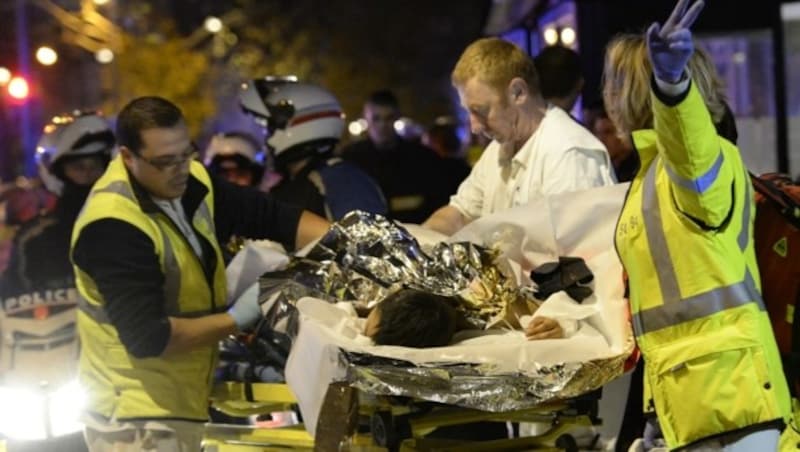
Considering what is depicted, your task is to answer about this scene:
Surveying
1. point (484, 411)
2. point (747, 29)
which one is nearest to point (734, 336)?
point (484, 411)

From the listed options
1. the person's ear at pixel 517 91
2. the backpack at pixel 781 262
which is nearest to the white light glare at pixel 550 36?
the person's ear at pixel 517 91

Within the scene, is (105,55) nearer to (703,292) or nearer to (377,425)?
(377,425)

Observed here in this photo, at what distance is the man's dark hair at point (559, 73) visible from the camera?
23.4 ft

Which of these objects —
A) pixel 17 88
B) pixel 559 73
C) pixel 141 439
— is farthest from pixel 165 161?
pixel 17 88

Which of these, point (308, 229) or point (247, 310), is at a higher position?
point (308, 229)

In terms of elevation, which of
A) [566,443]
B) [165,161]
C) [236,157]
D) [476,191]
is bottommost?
[566,443]

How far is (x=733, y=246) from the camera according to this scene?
384 centimetres

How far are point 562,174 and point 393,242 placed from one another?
71 centimetres

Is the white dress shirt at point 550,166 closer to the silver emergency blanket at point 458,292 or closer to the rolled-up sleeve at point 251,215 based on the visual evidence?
the silver emergency blanket at point 458,292

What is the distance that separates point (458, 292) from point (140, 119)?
4.43 feet

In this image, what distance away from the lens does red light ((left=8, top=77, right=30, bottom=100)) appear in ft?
61.9

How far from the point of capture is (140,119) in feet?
17.5

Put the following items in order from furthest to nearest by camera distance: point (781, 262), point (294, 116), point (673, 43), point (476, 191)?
1. point (294, 116)
2. point (476, 191)
3. point (781, 262)
4. point (673, 43)

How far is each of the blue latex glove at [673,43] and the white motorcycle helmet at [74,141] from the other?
4875mm
